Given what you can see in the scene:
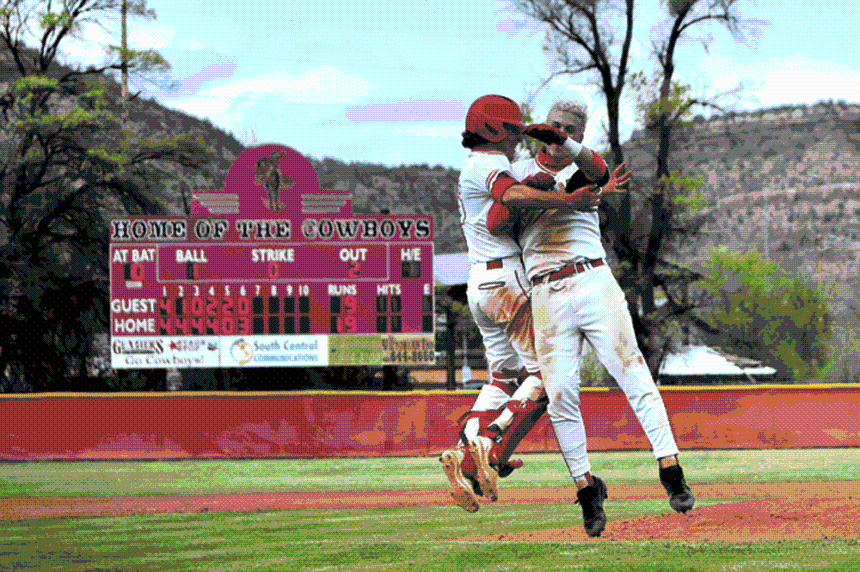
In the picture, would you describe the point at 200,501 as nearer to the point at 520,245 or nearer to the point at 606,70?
the point at 520,245

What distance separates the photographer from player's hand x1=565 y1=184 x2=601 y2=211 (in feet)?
14.1

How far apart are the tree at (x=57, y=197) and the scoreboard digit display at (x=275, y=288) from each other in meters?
6.54

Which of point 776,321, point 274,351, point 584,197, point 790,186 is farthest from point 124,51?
point 790,186

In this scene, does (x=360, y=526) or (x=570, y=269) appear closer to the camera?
(x=570, y=269)

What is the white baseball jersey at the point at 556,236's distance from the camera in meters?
4.50

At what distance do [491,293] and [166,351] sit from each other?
11.6 meters

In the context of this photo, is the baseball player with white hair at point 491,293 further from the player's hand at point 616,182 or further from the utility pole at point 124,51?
the utility pole at point 124,51

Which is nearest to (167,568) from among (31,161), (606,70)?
(606,70)

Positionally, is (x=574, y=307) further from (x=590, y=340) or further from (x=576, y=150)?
(x=576, y=150)

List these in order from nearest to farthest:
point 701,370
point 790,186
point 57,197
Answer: point 57,197, point 701,370, point 790,186

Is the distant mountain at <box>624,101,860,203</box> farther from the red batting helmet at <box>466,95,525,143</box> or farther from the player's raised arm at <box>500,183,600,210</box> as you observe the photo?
the player's raised arm at <box>500,183,600,210</box>

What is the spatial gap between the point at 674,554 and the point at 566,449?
39.4 inches

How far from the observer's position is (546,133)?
4098 mm

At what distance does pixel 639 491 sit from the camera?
32.1 ft
